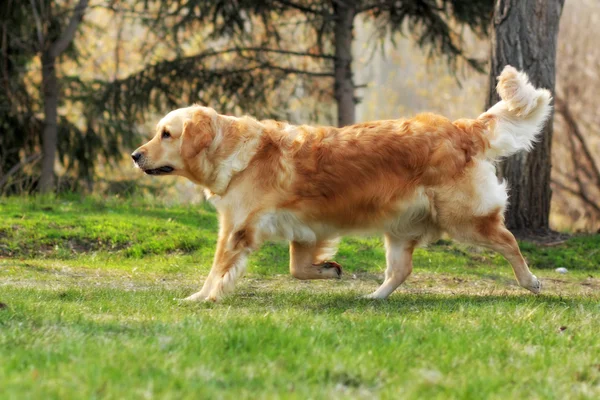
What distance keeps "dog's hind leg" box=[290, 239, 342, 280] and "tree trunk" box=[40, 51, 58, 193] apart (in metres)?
10.3

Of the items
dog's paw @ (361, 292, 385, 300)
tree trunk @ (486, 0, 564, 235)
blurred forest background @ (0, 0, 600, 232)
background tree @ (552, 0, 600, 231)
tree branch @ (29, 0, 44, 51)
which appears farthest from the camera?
background tree @ (552, 0, 600, 231)

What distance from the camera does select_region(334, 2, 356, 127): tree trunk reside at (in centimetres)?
1520

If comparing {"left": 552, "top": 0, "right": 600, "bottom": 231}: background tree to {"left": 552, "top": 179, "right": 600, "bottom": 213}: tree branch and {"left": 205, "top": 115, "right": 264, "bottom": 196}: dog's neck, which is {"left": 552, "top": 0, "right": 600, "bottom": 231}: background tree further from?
{"left": 205, "top": 115, "right": 264, "bottom": 196}: dog's neck

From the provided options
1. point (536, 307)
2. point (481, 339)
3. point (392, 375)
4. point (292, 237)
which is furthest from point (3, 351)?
point (536, 307)

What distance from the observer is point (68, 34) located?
53.2 feet

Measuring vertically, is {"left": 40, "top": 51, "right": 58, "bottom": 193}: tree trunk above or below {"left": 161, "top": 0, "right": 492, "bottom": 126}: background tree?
below

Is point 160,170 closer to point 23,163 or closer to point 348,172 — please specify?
point 348,172

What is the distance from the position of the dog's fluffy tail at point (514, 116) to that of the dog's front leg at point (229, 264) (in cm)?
203

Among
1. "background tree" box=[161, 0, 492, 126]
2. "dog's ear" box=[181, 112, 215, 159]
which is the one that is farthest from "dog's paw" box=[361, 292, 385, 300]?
"background tree" box=[161, 0, 492, 126]

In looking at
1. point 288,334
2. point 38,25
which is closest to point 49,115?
point 38,25

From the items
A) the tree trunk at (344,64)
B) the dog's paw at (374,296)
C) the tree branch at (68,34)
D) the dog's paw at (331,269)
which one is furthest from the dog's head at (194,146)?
the tree branch at (68,34)

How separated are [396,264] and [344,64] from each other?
8.96 meters

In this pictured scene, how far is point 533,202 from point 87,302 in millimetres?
6595

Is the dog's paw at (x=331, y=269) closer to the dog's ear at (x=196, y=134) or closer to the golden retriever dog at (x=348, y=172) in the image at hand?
the golden retriever dog at (x=348, y=172)
